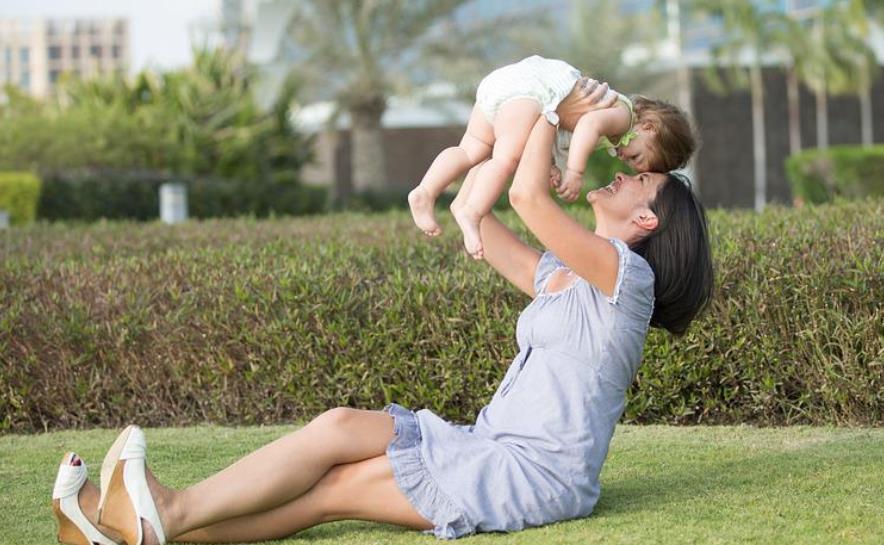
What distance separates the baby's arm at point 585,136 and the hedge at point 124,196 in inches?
637

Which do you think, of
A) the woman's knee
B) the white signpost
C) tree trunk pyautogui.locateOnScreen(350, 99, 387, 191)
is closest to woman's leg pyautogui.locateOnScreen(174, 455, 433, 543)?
the woman's knee

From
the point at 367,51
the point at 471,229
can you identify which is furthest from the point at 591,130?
the point at 367,51

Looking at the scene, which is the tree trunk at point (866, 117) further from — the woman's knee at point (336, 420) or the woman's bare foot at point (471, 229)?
the woman's knee at point (336, 420)

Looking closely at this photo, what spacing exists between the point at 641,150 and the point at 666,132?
0.09 metres

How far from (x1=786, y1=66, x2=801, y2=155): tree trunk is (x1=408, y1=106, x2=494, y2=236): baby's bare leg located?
3458 cm

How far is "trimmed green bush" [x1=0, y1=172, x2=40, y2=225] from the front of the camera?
1914cm

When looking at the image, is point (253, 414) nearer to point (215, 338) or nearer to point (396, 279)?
point (215, 338)

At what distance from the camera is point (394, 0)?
28500 mm

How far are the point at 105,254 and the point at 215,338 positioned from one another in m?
1.89

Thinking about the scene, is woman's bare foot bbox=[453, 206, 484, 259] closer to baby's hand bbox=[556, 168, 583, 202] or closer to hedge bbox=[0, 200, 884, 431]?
baby's hand bbox=[556, 168, 583, 202]

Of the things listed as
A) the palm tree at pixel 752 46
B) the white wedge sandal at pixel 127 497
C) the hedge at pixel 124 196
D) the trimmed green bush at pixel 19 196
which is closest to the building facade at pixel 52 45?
the palm tree at pixel 752 46

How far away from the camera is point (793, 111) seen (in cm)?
3812

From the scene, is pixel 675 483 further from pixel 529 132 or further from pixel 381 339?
pixel 381 339

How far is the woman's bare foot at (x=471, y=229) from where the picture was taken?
13.1ft
